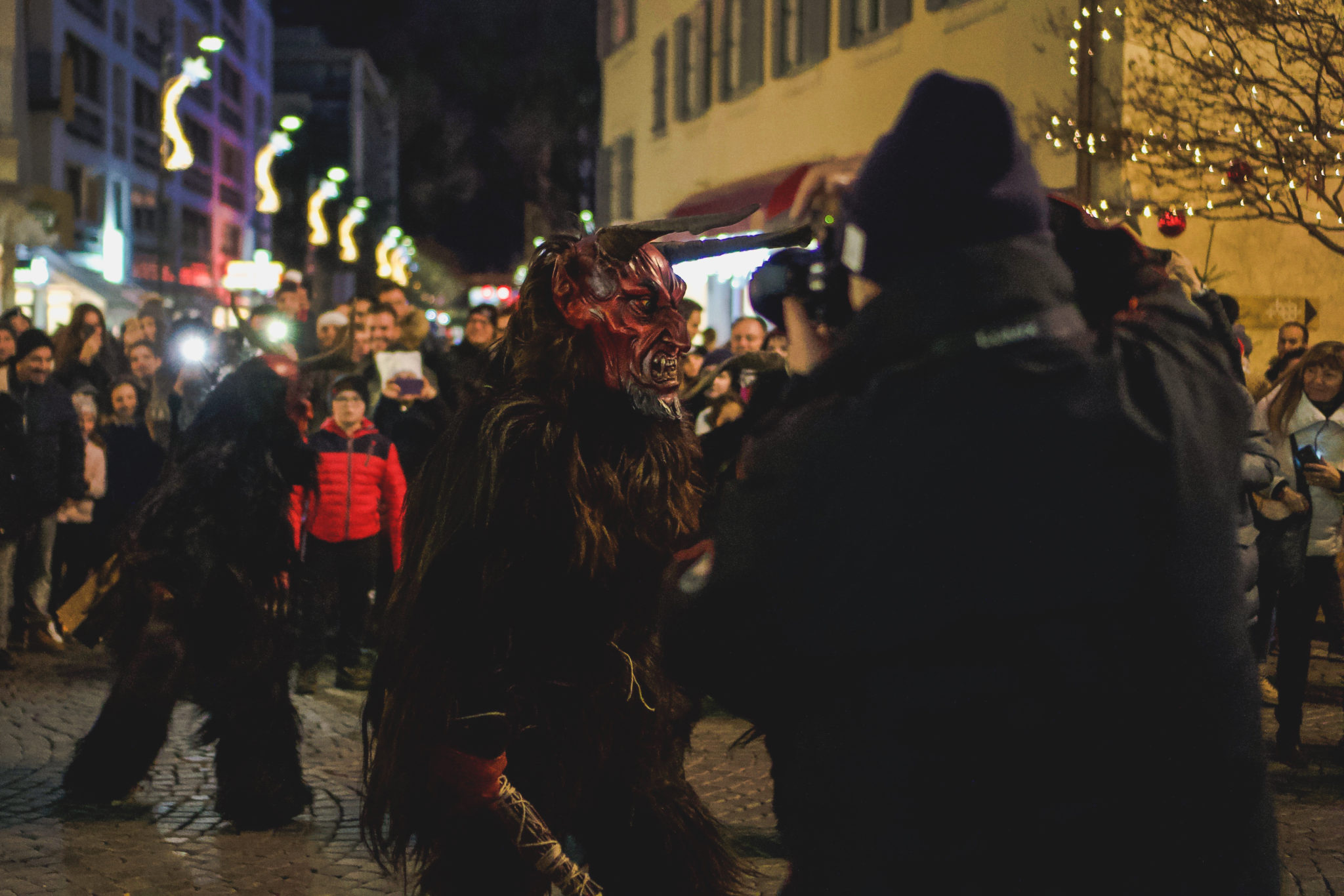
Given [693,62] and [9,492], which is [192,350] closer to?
[9,492]

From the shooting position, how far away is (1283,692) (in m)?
6.74

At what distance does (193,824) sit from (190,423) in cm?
253

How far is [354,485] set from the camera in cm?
847

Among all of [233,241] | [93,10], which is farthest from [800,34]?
[233,241]

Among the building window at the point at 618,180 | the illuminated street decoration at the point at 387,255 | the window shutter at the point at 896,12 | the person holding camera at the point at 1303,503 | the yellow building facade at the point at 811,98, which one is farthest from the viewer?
the illuminated street decoration at the point at 387,255

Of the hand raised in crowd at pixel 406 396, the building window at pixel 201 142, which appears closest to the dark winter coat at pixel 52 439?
the hand raised in crowd at pixel 406 396

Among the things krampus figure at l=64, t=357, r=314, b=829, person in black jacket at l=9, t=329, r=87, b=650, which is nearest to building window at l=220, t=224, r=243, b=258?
person in black jacket at l=9, t=329, r=87, b=650

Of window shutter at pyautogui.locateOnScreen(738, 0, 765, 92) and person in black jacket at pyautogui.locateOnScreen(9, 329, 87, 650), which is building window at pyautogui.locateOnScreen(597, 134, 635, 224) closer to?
window shutter at pyautogui.locateOnScreen(738, 0, 765, 92)

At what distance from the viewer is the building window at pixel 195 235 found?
181ft

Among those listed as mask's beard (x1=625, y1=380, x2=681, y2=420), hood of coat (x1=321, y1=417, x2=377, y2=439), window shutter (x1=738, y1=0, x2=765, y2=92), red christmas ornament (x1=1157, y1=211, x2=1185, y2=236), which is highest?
window shutter (x1=738, y1=0, x2=765, y2=92)

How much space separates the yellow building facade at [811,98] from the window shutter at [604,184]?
3.5 inches

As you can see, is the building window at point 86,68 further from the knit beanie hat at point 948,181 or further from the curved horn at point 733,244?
the knit beanie hat at point 948,181

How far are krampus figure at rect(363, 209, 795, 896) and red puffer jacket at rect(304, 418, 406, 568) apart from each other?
530cm

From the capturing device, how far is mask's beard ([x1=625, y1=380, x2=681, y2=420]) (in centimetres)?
319
